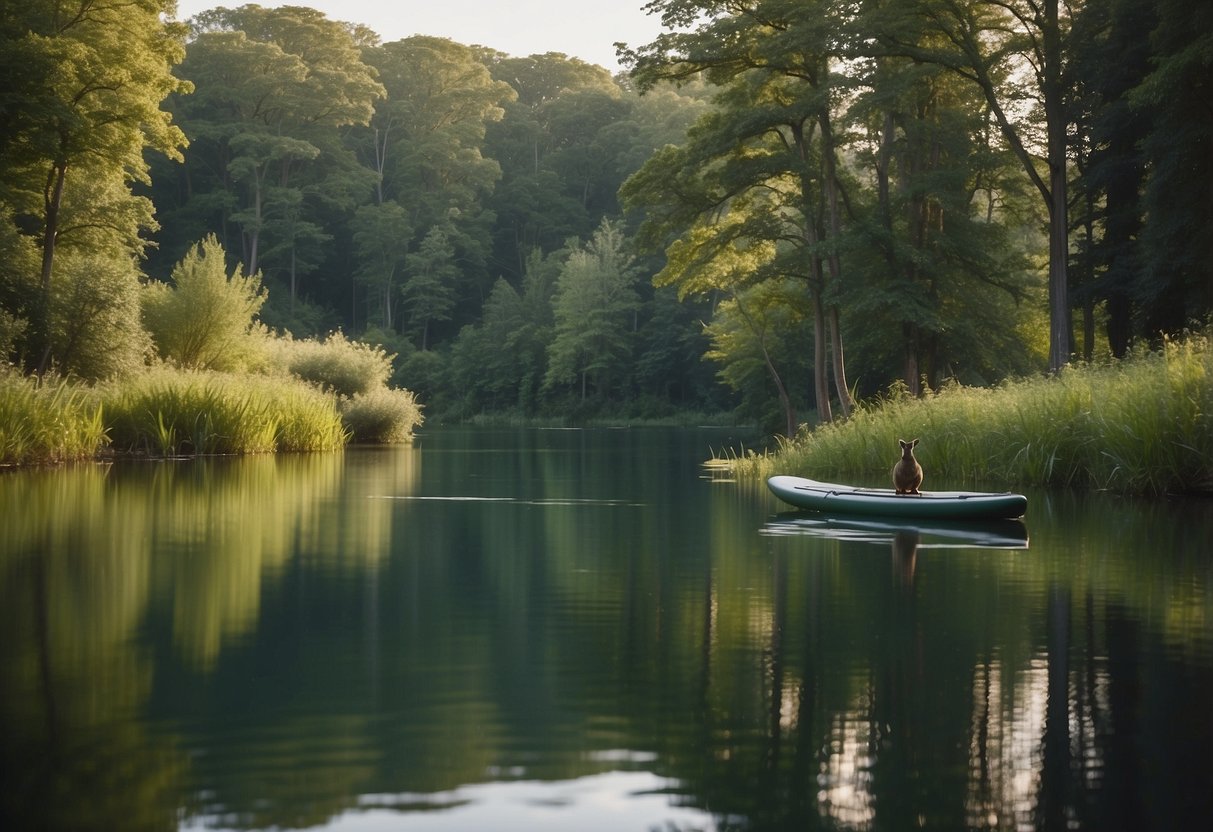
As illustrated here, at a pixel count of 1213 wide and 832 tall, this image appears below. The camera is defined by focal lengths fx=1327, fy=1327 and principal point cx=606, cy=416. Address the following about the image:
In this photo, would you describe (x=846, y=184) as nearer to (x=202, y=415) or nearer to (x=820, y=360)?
(x=820, y=360)

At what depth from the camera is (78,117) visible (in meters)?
22.5

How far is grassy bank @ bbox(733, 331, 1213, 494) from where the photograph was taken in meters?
13.6

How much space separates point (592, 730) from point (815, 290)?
21.1 m

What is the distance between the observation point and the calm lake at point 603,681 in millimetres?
3342

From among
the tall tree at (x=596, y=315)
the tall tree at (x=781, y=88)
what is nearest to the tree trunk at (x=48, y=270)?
the tall tree at (x=781, y=88)

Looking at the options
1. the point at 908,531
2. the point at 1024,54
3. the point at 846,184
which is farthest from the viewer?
the point at 846,184

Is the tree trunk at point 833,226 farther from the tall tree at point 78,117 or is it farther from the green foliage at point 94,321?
the green foliage at point 94,321

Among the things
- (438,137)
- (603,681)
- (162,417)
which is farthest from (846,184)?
(438,137)

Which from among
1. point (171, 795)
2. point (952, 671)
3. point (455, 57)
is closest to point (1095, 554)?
point (952, 671)

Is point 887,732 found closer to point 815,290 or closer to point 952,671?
point 952,671

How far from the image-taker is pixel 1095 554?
348 inches

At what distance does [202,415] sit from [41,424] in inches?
202

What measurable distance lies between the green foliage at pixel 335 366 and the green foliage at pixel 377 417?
390 millimetres

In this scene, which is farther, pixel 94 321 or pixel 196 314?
pixel 196 314
